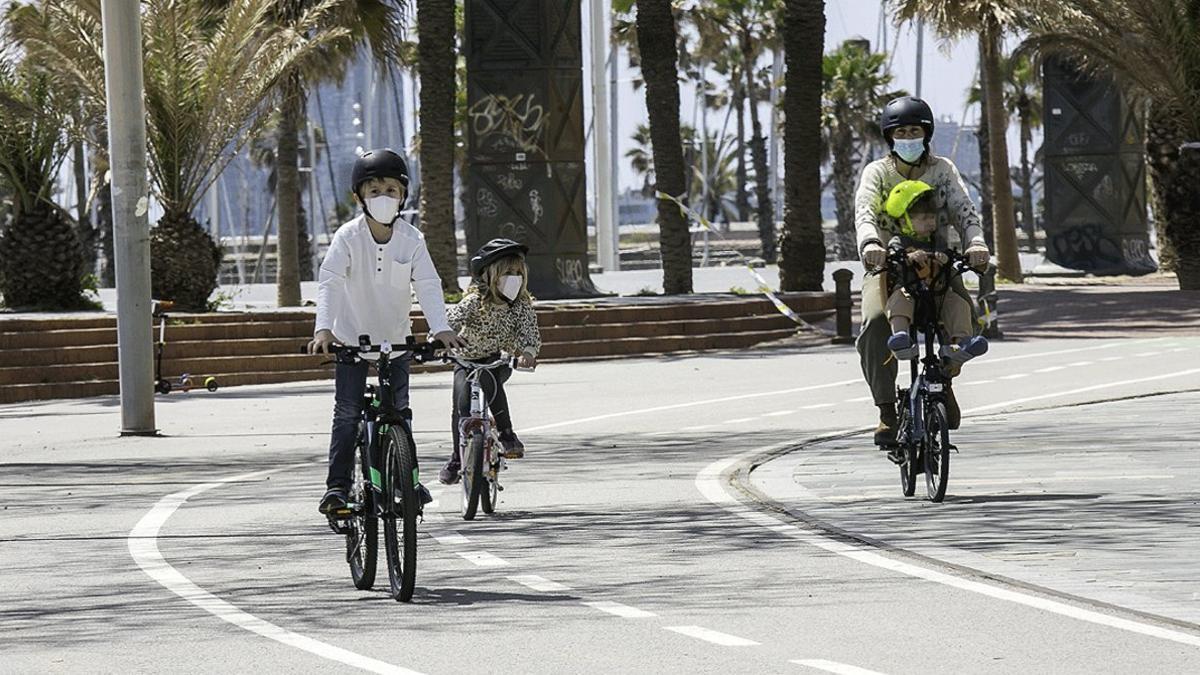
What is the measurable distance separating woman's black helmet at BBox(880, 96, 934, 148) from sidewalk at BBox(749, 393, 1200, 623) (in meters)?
1.99

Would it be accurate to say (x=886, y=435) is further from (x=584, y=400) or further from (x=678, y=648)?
(x=584, y=400)

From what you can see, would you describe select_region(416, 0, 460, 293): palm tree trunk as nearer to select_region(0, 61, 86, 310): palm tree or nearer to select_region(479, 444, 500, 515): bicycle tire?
select_region(0, 61, 86, 310): palm tree

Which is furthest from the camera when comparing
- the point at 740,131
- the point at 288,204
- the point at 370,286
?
the point at 740,131

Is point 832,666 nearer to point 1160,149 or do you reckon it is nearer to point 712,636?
point 712,636

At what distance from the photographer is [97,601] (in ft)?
29.0

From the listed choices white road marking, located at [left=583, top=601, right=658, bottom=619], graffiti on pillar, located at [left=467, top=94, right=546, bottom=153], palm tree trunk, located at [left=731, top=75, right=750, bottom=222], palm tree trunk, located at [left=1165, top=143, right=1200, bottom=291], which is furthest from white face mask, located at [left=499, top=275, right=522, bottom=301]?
palm tree trunk, located at [left=731, top=75, right=750, bottom=222]

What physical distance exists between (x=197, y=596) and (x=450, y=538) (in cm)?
209

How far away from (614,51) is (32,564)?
65.4 metres

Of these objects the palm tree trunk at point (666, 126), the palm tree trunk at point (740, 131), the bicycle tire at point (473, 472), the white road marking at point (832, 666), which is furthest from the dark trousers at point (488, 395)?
the palm tree trunk at point (740, 131)

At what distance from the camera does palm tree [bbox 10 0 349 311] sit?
29344 millimetres

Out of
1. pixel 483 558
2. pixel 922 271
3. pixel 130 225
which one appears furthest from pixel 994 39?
pixel 483 558

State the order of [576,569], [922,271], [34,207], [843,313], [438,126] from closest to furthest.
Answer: [576,569] → [922,271] → [34,207] → [843,313] → [438,126]

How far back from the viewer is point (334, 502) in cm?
908

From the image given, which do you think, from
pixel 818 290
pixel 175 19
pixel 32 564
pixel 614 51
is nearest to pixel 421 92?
pixel 175 19
